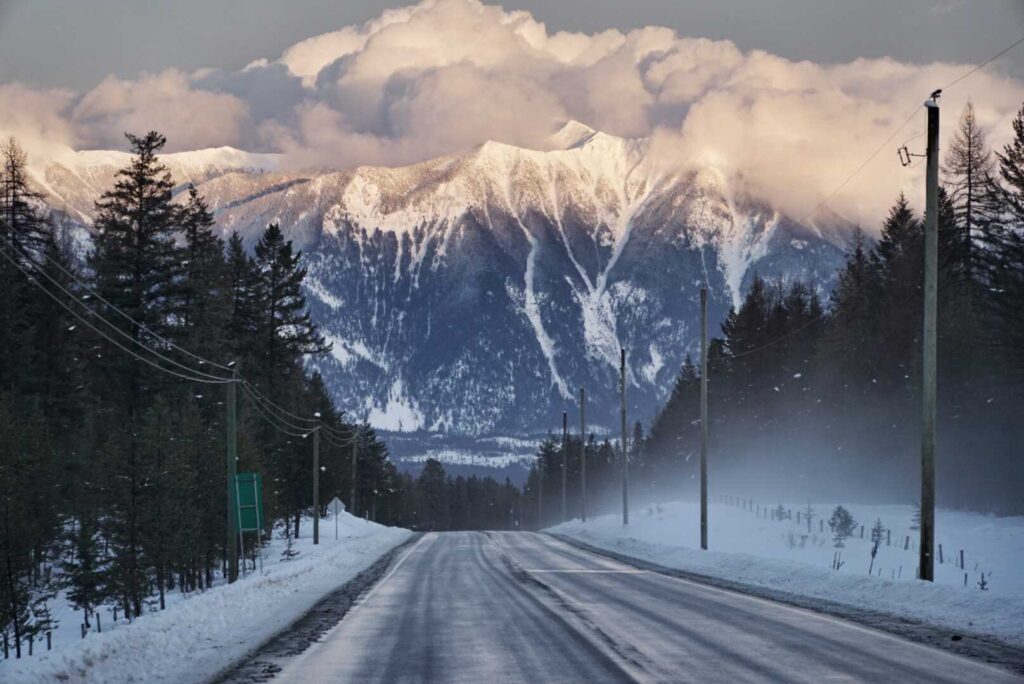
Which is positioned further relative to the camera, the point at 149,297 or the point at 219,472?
the point at 149,297

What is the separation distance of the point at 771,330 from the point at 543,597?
3408 inches

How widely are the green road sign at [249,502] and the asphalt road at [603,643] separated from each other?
34.5 feet

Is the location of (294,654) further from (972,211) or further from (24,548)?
(972,211)

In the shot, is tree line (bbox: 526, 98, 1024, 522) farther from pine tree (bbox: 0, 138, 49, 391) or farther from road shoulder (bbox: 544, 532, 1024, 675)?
pine tree (bbox: 0, 138, 49, 391)

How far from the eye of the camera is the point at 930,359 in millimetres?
24922

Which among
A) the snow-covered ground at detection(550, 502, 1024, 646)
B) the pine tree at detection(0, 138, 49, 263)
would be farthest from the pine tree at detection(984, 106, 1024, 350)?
the pine tree at detection(0, 138, 49, 263)

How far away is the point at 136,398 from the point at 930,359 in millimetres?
49406

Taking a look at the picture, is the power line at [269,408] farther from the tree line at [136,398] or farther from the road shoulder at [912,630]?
the road shoulder at [912,630]

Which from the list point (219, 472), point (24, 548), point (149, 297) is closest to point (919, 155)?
point (24, 548)

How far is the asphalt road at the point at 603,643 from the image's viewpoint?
13.3 metres

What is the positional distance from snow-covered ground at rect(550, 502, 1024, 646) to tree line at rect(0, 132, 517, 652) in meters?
19.6

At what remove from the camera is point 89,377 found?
244ft

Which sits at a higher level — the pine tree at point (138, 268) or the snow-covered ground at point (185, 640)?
the pine tree at point (138, 268)

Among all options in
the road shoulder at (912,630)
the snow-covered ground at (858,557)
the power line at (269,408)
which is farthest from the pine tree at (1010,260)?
the power line at (269,408)
